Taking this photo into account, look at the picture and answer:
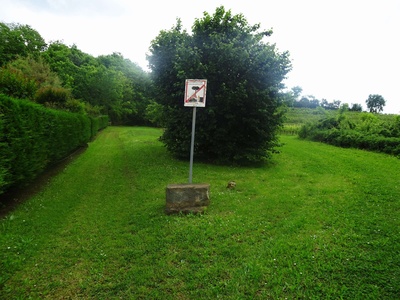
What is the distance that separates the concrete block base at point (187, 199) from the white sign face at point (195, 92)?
196 cm

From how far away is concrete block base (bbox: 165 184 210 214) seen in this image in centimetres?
537

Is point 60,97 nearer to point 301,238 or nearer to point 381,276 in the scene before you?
point 301,238

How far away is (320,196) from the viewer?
6660 mm

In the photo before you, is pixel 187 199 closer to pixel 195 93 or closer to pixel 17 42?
pixel 195 93

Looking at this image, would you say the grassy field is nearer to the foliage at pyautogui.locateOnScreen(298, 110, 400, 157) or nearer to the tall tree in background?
the foliage at pyautogui.locateOnScreen(298, 110, 400, 157)

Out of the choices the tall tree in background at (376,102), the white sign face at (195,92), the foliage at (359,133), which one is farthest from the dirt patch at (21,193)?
the tall tree in background at (376,102)

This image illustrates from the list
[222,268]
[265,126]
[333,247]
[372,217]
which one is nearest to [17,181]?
[222,268]

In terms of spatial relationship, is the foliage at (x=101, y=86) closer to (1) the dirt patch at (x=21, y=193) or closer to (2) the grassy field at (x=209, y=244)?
(1) the dirt patch at (x=21, y=193)

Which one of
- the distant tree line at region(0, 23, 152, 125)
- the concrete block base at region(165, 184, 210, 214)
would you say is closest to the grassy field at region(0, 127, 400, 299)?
the concrete block base at region(165, 184, 210, 214)

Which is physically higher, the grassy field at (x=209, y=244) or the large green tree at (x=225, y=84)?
the large green tree at (x=225, y=84)

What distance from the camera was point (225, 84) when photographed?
11.1m

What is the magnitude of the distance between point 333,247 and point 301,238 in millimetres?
491

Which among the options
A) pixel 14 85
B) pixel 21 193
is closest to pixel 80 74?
pixel 14 85

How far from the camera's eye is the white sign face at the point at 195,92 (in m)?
5.88
